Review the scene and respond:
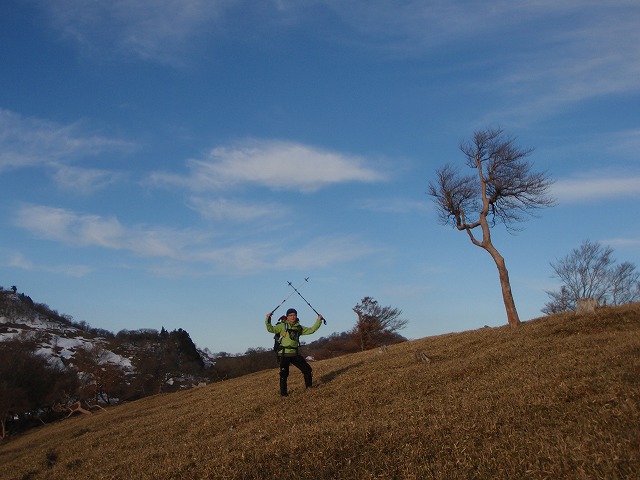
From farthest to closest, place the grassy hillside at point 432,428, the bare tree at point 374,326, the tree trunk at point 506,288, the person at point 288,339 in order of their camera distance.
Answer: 1. the bare tree at point 374,326
2. the tree trunk at point 506,288
3. the person at point 288,339
4. the grassy hillside at point 432,428

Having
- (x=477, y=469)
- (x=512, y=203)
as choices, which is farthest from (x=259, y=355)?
(x=477, y=469)

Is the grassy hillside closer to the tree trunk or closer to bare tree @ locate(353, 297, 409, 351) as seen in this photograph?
the tree trunk

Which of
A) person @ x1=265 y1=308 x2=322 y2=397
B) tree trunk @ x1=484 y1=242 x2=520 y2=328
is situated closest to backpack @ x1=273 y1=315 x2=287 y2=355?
person @ x1=265 y1=308 x2=322 y2=397

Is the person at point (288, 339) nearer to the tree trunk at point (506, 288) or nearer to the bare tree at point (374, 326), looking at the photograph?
the tree trunk at point (506, 288)

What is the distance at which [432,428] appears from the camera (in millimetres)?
9914

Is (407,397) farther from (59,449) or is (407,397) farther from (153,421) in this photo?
(59,449)

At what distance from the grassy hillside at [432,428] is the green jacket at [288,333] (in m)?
1.91

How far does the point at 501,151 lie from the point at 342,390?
2132cm

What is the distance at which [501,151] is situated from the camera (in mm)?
31000

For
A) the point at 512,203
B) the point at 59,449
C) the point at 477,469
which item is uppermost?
the point at 512,203

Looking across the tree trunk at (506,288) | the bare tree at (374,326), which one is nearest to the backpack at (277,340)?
the tree trunk at (506,288)

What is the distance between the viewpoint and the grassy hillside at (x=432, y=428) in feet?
25.2

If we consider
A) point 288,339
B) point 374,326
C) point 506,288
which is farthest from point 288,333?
point 374,326

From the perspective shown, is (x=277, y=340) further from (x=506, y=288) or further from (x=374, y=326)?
(x=374, y=326)
